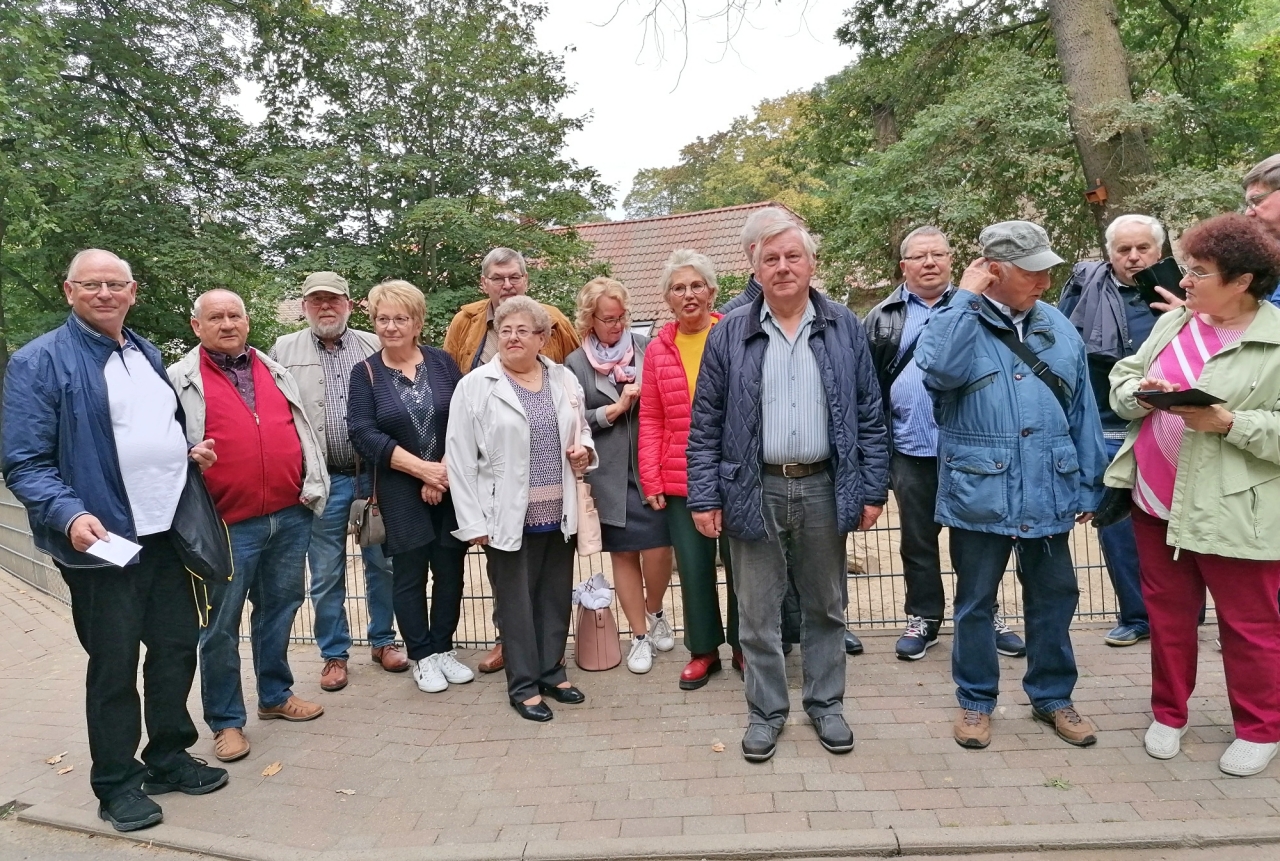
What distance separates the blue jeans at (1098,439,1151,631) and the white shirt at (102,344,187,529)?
437 cm

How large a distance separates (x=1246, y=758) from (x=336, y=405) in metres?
4.42

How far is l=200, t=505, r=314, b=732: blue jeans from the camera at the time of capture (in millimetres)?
3744

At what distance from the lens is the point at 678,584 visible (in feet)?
20.1

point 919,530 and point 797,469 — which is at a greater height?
point 797,469

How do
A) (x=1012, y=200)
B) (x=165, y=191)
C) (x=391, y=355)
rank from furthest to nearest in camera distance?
(x=165, y=191), (x=1012, y=200), (x=391, y=355)

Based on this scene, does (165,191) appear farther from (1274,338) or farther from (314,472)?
(1274,338)

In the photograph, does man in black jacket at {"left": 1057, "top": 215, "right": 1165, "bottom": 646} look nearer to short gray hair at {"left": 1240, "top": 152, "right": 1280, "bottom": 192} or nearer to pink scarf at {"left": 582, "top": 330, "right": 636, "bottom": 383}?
short gray hair at {"left": 1240, "top": 152, "right": 1280, "bottom": 192}

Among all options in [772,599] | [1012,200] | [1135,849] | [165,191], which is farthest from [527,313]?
[165,191]

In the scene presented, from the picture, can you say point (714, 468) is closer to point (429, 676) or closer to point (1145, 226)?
point (429, 676)

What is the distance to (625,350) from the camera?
447 cm

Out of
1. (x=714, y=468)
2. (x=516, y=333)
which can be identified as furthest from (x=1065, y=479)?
(x=516, y=333)

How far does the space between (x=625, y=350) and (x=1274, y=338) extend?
2824mm

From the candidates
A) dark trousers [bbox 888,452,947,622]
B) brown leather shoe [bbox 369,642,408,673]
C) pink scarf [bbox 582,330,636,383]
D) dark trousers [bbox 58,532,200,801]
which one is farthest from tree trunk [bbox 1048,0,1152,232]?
dark trousers [bbox 58,532,200,801]

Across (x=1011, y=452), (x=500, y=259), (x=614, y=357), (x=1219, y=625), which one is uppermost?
(x=500, y=259)
